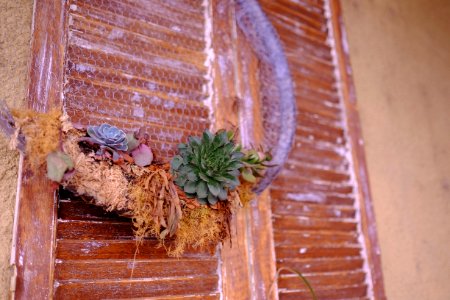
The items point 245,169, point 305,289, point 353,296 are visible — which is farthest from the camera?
point 353,296

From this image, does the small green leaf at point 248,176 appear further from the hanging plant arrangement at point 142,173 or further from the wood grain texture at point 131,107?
the wood grain texture at point 131,107

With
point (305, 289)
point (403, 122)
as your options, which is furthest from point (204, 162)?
point (403, 122)

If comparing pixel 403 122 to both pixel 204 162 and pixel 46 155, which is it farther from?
pixel 46 155

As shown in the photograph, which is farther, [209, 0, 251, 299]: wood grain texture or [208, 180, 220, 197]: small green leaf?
[209, 0, 251, 299]: wood grain texture

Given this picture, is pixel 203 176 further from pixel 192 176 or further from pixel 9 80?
pixel 9 80

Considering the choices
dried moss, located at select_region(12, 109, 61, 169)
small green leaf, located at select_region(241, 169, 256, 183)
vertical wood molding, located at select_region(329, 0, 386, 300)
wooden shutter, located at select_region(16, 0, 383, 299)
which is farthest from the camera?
vertical wood molding, located at select_region(329, 0, 386, 300)

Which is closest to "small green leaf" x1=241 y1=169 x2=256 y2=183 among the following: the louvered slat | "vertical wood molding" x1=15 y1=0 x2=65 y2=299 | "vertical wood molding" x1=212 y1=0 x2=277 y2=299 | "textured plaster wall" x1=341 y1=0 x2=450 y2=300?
"vertical wood molding" x1=212 y1=0 x2=277 y2=299

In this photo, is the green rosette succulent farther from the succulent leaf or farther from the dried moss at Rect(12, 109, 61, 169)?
the dried moss at Rect(12, 109, 61, 169)

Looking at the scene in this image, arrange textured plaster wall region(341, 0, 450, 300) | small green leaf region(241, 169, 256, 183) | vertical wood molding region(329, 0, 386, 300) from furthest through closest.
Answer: textured plaster wall region(341, 0, 450, 300) → vertical wood molding region(329, 0, 386, 300) → small green leaf region(241, 169, 256, 183)
